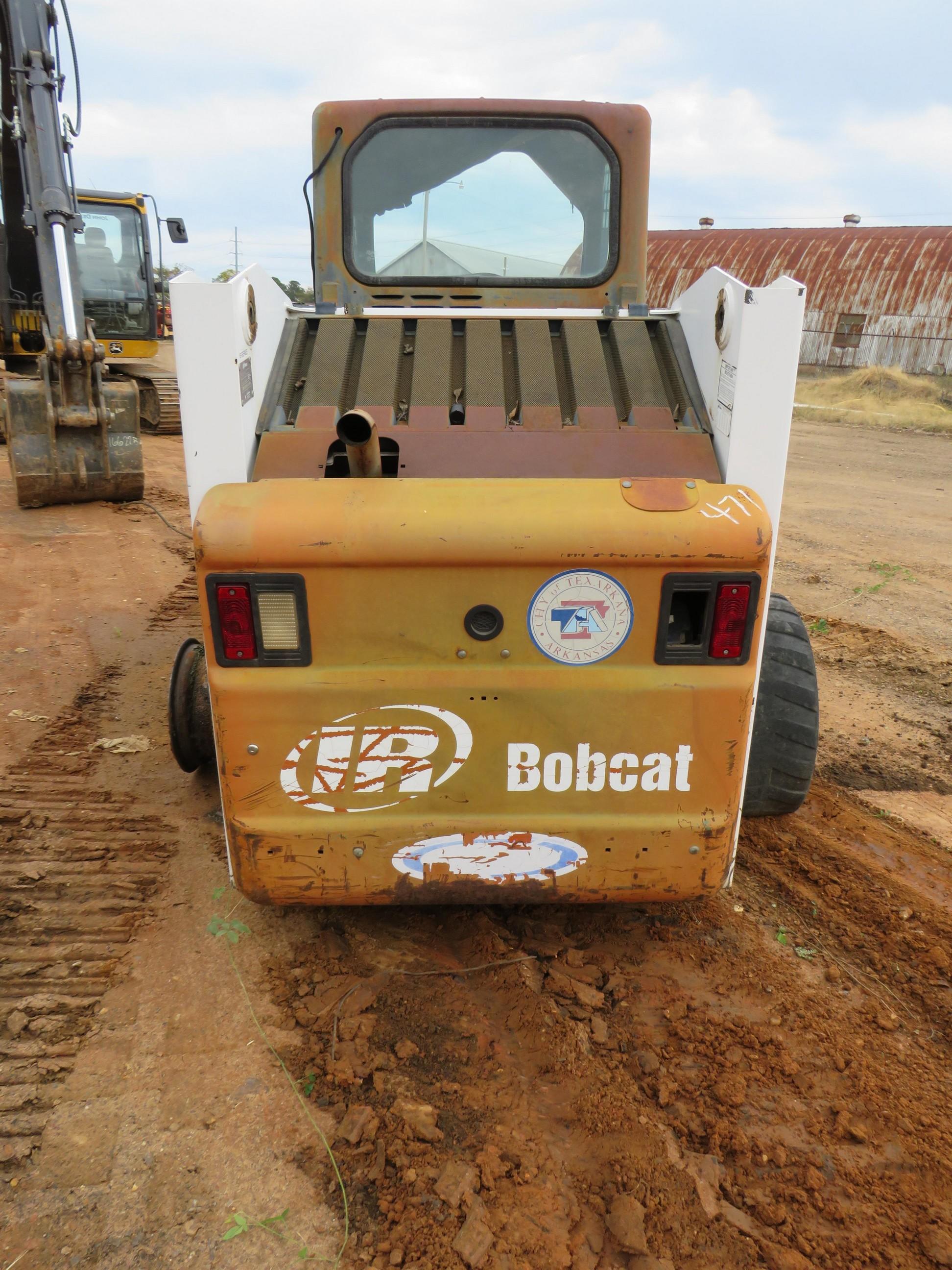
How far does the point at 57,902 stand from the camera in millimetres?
3168

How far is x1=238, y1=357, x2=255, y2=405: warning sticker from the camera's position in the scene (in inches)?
99.8

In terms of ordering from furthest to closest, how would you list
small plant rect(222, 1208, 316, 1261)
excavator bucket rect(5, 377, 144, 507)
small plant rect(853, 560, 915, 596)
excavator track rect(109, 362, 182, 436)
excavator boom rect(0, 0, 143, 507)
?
excavator track rect(109, 362, 182, 436) → excavator bucket rect(5, 377, 144, 507) → excavator boom rect(0, 0, 143, 507) → small plant rect(853, 560, 915, 596) → small plant rect(222, 1208, 316, 1261)

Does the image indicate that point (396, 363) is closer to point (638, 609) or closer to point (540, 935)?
point (638, 609)

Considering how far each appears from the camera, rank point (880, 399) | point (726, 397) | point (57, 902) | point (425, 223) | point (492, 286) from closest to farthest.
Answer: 1. point (726, 397)
2. point (57, 902)
3. point (492, 286)
4. point (425, 223)
5. point (880, 399)

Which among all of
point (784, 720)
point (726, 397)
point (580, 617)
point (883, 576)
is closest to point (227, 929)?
point (580, 617)

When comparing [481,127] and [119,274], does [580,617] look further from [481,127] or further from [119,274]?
[119,274]

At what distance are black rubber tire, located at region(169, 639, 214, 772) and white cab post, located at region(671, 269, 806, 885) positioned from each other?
6.66 feet

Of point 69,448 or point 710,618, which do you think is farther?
point 69,448

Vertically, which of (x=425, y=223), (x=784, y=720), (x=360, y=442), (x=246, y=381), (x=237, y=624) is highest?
(x=425, y=223)

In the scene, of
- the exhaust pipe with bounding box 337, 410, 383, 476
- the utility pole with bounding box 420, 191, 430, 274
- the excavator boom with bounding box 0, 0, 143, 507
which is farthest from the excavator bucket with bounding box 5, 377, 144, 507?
the exhaust pipe with bounding box 337, 410, 383, 476

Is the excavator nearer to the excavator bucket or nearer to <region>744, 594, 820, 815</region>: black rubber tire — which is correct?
the excavator bucket

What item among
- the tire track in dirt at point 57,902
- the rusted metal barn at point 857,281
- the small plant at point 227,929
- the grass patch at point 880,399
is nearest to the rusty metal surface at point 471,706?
the small plant at point 227,929

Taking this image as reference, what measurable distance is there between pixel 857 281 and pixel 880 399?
496cm

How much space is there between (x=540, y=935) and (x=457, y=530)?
1.48m
